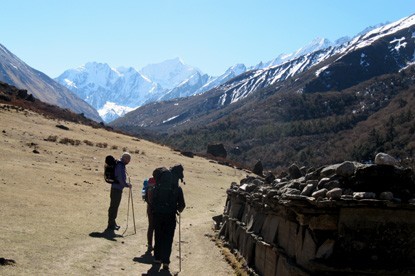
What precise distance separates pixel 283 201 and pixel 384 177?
155 cm

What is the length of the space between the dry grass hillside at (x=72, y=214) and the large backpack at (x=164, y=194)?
1.29 metres

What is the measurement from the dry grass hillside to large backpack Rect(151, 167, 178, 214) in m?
1.29

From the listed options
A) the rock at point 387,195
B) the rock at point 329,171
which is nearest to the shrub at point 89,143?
the rock at point 329,171

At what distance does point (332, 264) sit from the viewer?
22.6 feet

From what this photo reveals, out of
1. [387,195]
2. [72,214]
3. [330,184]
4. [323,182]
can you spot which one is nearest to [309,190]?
[323,182]

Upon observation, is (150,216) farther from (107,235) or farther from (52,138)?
(52,138)

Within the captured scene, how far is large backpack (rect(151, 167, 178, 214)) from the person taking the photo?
10.9m

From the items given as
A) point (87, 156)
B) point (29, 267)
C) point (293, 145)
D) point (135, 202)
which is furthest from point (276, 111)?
point (29, 267)

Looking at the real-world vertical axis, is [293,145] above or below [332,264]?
above

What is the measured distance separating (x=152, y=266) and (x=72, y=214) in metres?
6.27

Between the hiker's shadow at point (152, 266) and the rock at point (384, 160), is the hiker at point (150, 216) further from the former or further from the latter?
the rock at point (384, 160)

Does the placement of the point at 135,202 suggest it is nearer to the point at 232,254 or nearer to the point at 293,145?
the point at 232,254

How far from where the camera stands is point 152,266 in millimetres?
10883

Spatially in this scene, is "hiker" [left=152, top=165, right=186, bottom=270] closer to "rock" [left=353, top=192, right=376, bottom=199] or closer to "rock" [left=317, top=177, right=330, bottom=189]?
"rock" [left=317, top=177, right=330, bottom=189]
